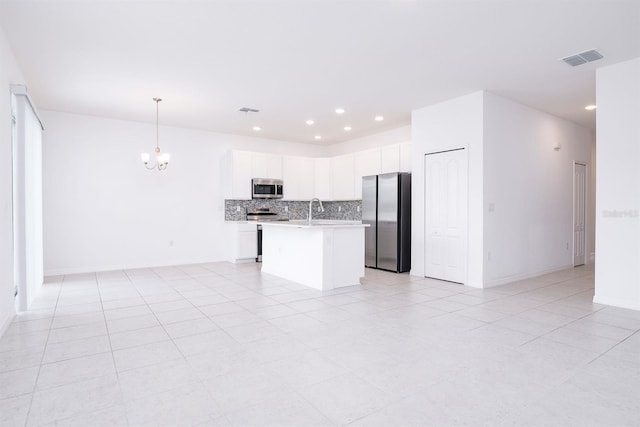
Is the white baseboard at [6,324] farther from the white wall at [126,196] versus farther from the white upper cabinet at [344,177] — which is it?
the white upper cabinet at [344,177]

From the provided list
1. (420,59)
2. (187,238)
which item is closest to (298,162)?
(187,238)

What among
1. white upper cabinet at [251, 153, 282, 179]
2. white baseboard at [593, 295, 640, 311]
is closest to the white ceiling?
white upper cabinet at [251, 153, 282, 179]

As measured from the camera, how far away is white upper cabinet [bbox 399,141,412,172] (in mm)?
6660

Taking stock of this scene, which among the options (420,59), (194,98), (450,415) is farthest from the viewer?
(194,98)

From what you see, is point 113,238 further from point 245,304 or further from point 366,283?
point 366,283

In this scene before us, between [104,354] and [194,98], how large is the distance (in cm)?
396

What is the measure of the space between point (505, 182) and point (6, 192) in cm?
636

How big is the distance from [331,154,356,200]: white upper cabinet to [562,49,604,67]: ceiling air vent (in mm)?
4417

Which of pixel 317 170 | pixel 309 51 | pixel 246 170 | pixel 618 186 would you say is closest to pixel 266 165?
pixel 246 170

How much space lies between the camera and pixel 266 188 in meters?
8.04

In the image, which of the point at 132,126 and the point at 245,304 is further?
the point at 132,126

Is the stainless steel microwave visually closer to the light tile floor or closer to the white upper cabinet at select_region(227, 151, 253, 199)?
the white upper cabinet at select_region(227, 151, 253, 199)

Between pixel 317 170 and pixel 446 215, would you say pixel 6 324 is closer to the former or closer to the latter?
pixel 446 215

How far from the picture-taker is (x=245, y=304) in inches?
167
